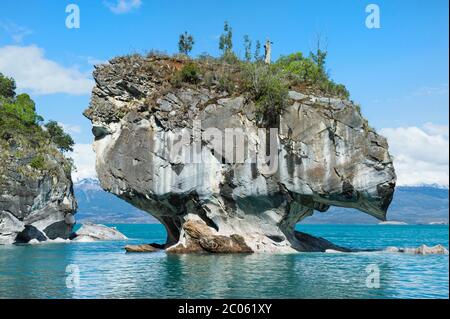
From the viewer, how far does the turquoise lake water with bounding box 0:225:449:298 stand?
19.7m

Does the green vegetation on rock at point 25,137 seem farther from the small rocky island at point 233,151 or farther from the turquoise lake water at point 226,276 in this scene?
the turquoise lake water at point 226,276

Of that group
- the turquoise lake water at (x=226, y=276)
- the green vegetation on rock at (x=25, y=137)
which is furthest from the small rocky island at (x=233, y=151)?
the green vegetation on rock at (x=25, y=137)

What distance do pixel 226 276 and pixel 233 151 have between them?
12.9m

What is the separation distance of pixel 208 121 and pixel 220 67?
5.16 meters

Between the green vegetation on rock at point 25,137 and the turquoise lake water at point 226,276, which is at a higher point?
the green vegetation on rock at point 25,137

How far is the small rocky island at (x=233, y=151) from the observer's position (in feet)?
113

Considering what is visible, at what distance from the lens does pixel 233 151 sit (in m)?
35.1

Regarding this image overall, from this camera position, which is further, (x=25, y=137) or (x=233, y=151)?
(x=25, y=137)

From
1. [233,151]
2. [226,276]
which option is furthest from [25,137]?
[226,276]

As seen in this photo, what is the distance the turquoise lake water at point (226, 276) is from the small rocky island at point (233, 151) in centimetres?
353

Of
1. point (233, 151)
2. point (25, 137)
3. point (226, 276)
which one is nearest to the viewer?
point (226, 276)

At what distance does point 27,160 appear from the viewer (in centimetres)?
5619

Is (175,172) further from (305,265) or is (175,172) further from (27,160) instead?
(27,160)

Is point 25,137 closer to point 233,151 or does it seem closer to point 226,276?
point 233,151
